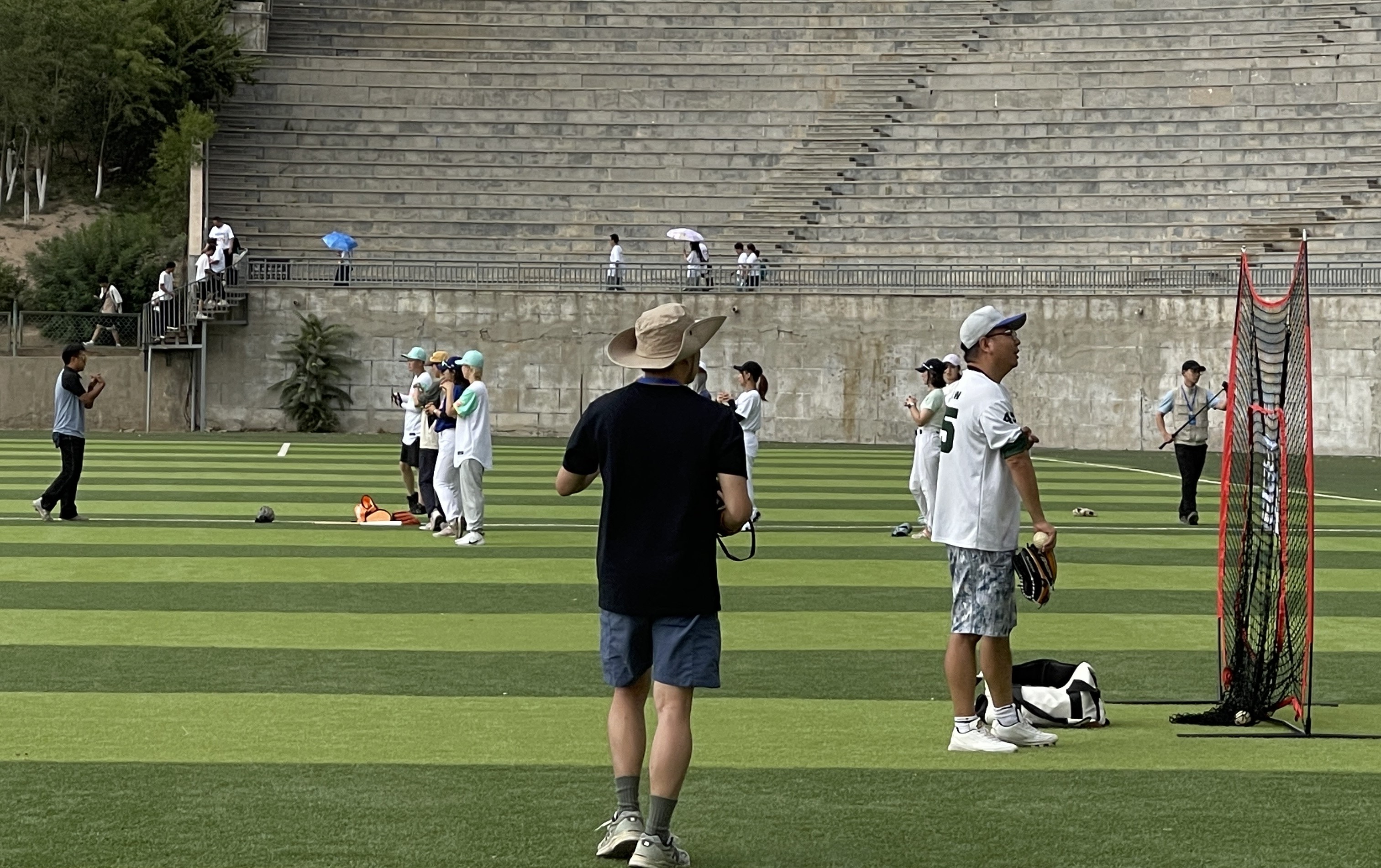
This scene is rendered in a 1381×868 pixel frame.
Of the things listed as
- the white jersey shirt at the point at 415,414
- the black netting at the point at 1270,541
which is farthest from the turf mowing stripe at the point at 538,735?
the white jersey shirt at the point at 415,414

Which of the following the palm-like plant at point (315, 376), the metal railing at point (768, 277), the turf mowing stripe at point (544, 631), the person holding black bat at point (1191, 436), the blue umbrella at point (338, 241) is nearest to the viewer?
the turf mowing stripe at point (544, 631)

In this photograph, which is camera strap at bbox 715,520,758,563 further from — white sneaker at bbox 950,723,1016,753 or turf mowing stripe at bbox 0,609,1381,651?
white sneaker at bbox 950,723,1016,753

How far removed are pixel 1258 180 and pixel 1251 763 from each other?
34.8 meters

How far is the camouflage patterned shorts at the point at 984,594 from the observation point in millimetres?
8422

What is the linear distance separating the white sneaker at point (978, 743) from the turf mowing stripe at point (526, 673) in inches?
49.0

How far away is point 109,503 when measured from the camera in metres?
20.8

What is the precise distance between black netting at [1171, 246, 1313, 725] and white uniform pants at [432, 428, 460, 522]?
8.50m

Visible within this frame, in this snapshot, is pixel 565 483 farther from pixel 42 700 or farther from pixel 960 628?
pixel 42 700

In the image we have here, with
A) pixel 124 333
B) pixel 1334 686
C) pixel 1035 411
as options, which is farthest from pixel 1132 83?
pixel 1334 686

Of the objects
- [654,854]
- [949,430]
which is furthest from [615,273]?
[654,854]

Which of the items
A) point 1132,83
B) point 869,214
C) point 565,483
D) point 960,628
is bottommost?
point 960,628

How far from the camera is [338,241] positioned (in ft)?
126

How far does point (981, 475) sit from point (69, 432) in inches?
494

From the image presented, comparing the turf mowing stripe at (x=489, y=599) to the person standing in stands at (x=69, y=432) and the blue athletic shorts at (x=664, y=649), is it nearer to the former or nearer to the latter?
the person standing in stands at (x=69, y=432)
